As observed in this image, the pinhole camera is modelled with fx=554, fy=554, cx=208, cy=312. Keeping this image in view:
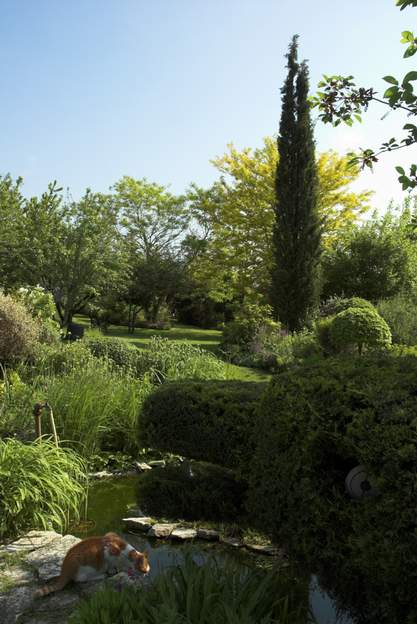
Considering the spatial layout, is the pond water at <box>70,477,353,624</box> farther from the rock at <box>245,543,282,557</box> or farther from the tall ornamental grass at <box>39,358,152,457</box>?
the tall ornamental grass at <box>39,358,152,457</box>

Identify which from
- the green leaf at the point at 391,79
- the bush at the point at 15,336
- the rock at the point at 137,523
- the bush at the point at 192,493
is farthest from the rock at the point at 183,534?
the bush at the point at 15,336

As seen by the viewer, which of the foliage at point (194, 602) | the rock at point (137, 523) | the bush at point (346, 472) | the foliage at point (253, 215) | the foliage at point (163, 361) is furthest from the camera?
the foliage at point (253, 215)

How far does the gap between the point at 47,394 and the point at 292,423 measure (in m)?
4.13

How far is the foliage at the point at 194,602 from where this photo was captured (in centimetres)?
215

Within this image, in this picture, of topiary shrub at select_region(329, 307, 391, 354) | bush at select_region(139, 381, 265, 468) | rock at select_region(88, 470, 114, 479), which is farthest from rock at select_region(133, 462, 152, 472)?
topiary shrub at select_region(329, 307, 391, 354)

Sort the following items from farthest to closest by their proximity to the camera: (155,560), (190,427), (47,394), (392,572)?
(47,394) → (155,560) → (190,427) → (392,572)

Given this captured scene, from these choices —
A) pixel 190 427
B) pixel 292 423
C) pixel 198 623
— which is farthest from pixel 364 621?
pixel 190 427

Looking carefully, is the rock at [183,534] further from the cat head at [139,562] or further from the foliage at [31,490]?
the cat head at [139,562]

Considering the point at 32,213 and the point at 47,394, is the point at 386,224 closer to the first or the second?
the point at 32,213

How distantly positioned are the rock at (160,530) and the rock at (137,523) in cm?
6

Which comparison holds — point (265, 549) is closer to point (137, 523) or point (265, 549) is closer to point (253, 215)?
point (137, 523)

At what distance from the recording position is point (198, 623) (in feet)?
7.11

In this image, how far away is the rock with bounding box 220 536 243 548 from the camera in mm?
3779

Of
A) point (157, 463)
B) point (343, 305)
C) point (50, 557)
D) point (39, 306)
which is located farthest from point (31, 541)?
point (343, 305)
